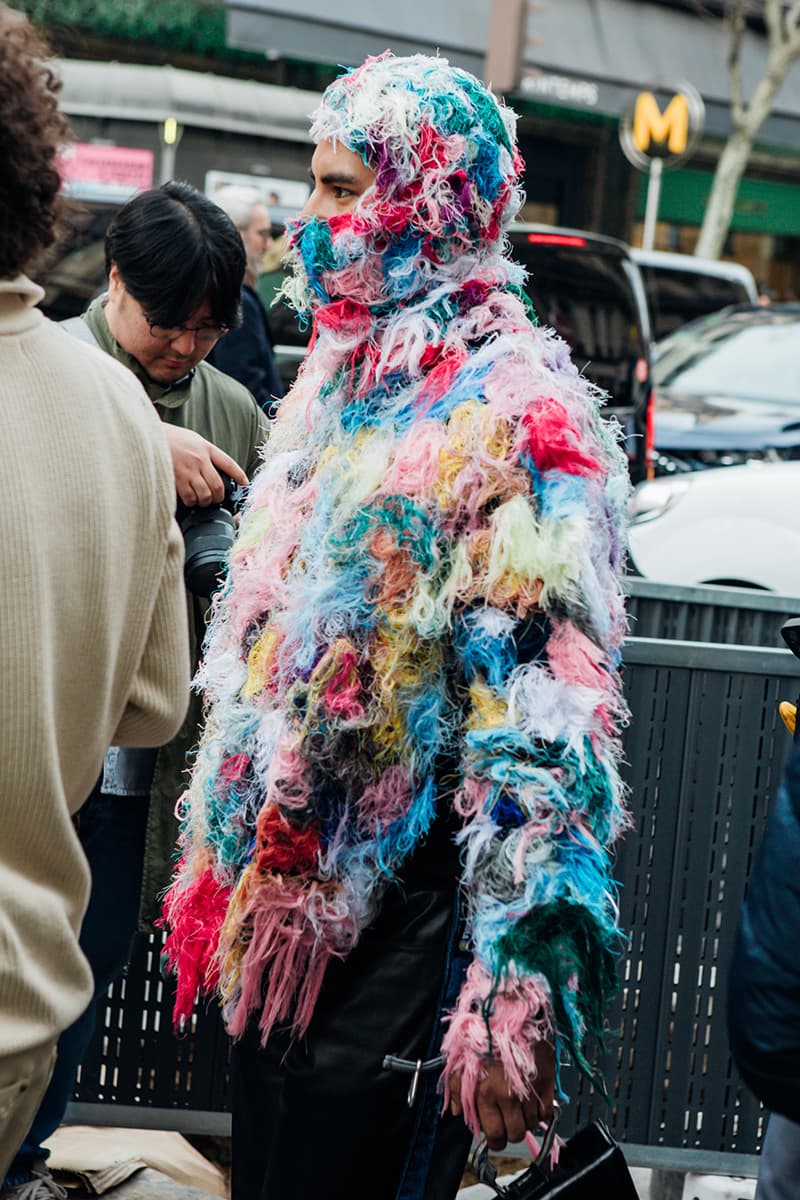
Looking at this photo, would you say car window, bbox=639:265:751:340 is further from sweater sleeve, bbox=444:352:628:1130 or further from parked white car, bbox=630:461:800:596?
sweater sleeve, bbox=444:352:628:1130

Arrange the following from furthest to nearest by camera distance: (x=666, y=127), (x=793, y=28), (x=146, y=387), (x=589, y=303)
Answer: (x=793, y=28)
(x=666, y=127)
(x=589, y=303)
(x=146, y=387)

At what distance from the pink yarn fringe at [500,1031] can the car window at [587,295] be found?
7.53 meters

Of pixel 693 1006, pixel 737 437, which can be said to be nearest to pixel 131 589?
pixel 693 1006

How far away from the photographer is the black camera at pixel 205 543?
2461 millimetres

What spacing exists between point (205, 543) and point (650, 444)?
615 centimetres

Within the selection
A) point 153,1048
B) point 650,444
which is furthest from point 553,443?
point 650,444

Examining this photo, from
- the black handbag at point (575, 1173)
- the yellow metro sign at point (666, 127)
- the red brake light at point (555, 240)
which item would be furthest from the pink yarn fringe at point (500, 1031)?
the yellow metro sign at point (666, 127)

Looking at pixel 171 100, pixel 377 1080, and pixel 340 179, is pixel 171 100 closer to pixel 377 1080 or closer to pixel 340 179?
pixel 340 179

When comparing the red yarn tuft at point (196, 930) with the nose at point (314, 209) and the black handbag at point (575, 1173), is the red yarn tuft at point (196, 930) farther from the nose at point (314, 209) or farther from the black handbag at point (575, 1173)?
the nose at point (314, 209)

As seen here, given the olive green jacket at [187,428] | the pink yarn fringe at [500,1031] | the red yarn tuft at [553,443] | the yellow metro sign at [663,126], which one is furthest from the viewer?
the yellow metro sign at [663,126]

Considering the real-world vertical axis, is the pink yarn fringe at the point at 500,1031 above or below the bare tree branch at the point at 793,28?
below

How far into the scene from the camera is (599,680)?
1.96 meters

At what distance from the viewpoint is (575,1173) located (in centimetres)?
209

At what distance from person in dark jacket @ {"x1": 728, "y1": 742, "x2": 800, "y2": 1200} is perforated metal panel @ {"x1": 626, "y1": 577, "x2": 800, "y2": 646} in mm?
2758
